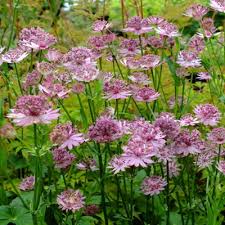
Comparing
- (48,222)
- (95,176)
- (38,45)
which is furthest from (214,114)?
(48,222)

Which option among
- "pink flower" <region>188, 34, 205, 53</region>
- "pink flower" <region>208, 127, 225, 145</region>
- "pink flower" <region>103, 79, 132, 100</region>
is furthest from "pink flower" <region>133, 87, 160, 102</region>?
"pink flower" <region>188, 34, 205, 53</region>

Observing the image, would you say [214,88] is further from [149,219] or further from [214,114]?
[149,219]

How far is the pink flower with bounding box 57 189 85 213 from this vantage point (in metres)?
1.17

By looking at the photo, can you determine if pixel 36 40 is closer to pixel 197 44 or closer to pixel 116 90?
pixel 116 90

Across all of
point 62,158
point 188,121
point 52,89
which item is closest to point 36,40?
point 52,89

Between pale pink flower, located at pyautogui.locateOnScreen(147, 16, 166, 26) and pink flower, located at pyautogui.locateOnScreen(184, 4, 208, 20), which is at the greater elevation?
pink flower, located at pyautogui.locateOnScreen(184, 4, 208, 20)

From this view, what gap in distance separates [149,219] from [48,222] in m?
0.24

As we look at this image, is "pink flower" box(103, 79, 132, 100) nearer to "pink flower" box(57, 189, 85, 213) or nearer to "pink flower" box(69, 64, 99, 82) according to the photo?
"pink flower" box(69, 64, 99, 82)

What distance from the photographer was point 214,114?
1.22 m

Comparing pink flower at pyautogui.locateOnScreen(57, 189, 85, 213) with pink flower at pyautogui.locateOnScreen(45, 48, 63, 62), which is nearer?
pink flower at pyautogui.locateOnScreen(57, 189, 85, 213)

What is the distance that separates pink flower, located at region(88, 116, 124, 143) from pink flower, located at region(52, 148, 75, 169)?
12 cm

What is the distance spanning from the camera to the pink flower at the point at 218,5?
1.41 metres

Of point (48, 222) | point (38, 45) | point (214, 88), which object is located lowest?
point (48, 222)

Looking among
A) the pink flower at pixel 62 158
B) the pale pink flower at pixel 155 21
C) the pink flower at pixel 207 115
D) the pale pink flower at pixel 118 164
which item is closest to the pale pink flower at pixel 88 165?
the pink flower at pixel 62 158
